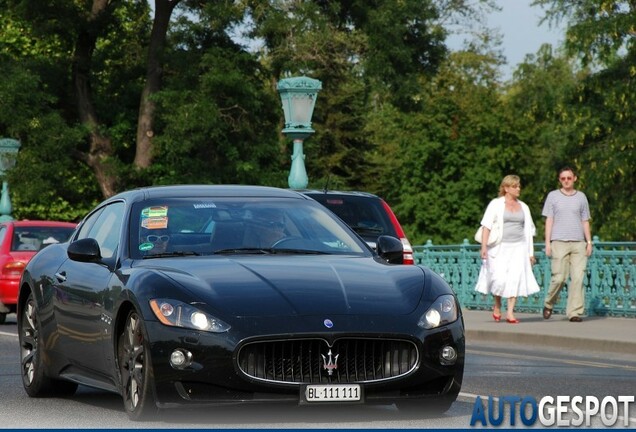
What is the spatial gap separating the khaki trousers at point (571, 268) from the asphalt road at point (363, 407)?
17.5ft

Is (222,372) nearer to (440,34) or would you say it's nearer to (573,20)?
(573,20)

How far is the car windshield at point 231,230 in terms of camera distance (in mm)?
9992

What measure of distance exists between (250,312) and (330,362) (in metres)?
0.50

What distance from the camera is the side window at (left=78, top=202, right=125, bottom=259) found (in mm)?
10508

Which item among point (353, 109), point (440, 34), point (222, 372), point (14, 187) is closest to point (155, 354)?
point (222, 372)

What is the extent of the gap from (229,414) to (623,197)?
39.6 meters

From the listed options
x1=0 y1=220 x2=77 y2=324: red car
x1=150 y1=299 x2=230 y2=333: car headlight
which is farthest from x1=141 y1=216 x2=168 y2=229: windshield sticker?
x1=0 y1=220 x2=77 y2=324: red car

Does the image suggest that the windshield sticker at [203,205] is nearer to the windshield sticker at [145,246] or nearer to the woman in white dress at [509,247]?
the windshield sticker at [145,246]

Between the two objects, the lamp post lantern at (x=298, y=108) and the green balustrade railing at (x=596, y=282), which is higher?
the lamp post lantern at (x=298, y=108)

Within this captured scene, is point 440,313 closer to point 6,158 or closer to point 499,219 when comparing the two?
point 499,219

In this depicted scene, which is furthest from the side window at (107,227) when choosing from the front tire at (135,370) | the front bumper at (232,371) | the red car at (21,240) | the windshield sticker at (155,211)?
the red car at (21,240)

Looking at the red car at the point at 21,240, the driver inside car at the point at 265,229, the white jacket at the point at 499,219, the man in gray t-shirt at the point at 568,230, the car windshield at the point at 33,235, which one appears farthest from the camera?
the car windshield at the point at 33,235

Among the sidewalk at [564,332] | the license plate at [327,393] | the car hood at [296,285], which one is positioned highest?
the car hood at [296,285]

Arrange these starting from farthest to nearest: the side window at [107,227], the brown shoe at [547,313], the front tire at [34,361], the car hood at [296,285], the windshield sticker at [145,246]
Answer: the brown shoe at [547,313]
the front tire at [34,361]
the side window at [107,227]
the windshield sticker at [145,246]
the car hood at [296,285]
